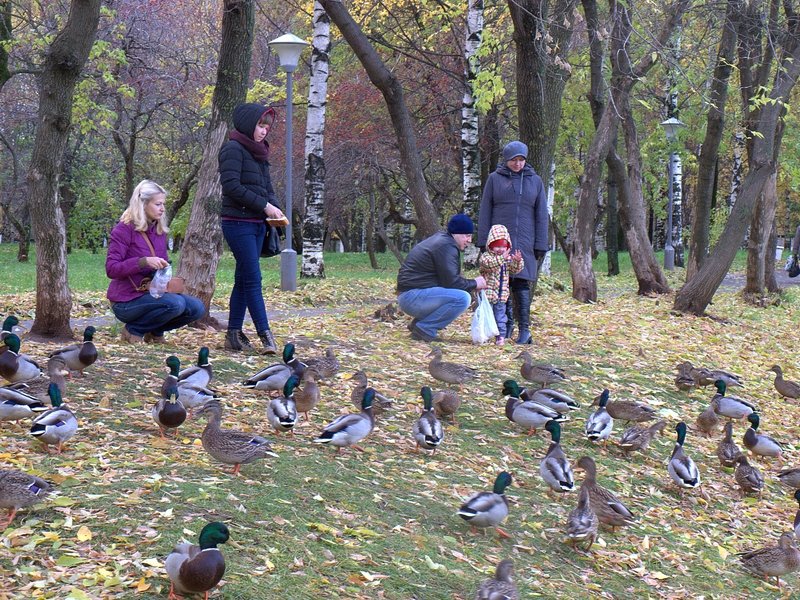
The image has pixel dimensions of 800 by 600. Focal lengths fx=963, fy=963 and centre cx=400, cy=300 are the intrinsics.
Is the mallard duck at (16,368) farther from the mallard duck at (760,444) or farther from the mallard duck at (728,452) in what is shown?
the mallard duck at (760,444)

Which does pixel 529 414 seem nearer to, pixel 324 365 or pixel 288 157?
pixel 324 365

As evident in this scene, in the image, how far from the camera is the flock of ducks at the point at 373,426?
5594mm

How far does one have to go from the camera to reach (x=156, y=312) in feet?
33.0

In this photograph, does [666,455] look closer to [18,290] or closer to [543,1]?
[543,1]

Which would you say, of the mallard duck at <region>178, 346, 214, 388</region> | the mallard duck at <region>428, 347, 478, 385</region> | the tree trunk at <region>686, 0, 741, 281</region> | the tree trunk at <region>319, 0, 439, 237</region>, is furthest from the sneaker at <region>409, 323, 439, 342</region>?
the tree trunk at <region>686, 0, 741, 281</region>

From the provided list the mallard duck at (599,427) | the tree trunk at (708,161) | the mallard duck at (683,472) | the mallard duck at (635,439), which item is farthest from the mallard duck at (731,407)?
the tree trunk at (708,161)

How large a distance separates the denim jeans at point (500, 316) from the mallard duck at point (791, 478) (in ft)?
14.1

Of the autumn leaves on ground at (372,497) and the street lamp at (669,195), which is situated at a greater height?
the street lamp at (669,195)

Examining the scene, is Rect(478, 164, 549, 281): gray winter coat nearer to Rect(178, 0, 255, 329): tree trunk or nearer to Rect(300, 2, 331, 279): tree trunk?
Rect(178, 0, 255, 329): tree trunk

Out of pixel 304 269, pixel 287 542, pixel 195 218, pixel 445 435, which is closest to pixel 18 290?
pixel 304 269

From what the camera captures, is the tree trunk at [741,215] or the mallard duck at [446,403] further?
the tree trunk at [741,215]

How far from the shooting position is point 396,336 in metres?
13.1

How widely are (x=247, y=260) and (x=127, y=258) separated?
1211mm

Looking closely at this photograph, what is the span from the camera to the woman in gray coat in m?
12.9
